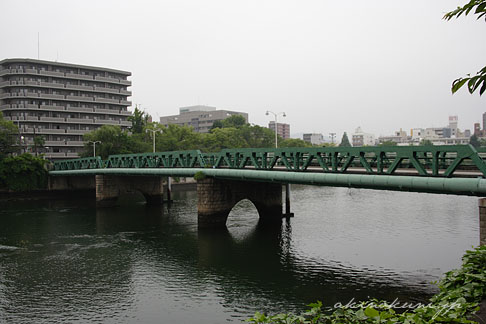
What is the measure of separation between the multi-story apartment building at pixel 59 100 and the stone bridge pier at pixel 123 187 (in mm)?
43376

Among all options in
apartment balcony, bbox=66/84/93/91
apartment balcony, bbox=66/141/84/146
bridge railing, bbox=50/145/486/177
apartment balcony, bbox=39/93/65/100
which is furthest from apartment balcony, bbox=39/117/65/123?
bridge railing, bbox=50/145/486/177

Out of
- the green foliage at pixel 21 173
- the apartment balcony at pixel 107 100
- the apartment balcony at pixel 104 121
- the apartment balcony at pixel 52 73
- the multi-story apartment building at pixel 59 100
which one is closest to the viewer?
the green foliage at pixel 21 173

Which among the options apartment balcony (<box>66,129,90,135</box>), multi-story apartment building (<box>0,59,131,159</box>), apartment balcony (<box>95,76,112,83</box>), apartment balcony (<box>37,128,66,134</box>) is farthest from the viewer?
apartment balcony (<box>95,76,112,83</box>)

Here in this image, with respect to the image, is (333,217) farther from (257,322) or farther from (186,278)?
(257,322)

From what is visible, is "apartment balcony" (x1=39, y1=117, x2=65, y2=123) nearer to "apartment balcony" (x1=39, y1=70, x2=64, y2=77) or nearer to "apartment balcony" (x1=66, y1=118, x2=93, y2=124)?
"apartment balcony" (x1=66, y1=118, x2=93, y2=124)

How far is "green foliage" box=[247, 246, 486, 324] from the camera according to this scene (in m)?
7.14

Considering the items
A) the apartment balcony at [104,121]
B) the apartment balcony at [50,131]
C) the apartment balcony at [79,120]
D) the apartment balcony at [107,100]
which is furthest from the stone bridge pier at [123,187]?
the apartment balcony at [107,100]

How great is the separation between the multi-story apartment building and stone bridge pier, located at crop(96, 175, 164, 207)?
4338cm

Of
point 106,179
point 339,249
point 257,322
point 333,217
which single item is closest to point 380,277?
point 339,249

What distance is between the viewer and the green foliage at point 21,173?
70.5 m

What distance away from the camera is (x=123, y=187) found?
61500 millimetres

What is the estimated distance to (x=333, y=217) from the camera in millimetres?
43844

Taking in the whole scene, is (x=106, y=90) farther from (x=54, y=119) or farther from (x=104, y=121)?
(x=54, y=119)

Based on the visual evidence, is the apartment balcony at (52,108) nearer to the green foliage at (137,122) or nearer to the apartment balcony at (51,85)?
the apartment balcony at (51,85)
